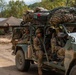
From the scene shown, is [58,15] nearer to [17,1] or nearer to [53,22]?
[53,22]

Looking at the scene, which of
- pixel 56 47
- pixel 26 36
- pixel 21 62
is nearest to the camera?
pixel 56 47

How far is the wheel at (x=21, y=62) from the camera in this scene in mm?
10828

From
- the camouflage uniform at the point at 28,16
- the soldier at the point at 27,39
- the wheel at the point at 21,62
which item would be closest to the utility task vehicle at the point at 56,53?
Answer: the wheel at the point at 21,62

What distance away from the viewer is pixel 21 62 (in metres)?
11.1

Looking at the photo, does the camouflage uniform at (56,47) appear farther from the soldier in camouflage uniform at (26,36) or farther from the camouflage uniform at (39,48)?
the soldier in camouflage uniform at (26,36)

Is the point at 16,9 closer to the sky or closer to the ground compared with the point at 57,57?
closer to the sky

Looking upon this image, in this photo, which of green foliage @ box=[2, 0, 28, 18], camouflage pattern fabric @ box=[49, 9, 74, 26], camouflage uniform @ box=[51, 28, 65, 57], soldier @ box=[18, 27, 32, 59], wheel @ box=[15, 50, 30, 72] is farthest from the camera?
green foliage @ box=[2, 0, 28, 18]

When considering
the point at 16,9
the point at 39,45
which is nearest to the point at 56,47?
the point at 39,45

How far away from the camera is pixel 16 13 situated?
68.4m

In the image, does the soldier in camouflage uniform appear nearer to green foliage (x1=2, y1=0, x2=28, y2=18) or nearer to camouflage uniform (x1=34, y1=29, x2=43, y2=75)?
camouflage uniform (x1=34, y1=29, x2=43, y2=75)

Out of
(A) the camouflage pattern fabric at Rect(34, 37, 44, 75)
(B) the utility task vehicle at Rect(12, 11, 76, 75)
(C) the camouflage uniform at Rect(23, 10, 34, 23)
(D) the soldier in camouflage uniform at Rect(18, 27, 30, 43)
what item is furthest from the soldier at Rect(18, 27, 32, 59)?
(A) the camouflage pattern fabric at Rect(34, 37, 44, 75)

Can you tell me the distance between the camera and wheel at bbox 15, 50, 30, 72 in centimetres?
1083

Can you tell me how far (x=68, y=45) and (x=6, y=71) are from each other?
3.90 metres

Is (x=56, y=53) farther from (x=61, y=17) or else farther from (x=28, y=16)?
(x=28, y=16)
